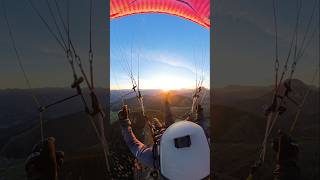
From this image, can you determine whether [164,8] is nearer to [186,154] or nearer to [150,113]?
[186,154]

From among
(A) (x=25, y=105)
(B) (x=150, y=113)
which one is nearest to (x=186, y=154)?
(A) (x=25, y=105)

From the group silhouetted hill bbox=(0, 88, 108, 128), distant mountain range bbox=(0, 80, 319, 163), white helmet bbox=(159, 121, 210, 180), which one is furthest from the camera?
distant mountain range bbox=(0, 80, 319, 163)

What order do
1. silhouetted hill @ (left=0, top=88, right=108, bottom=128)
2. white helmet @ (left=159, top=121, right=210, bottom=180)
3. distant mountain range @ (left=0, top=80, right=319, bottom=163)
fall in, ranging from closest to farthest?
1. white helmet @ (left=159, top=121, right=210, bottom=180)
2. silhouetted hill @ (left=0, top=88, right=108, bottom=128)
3. distant mountain range @ (left=0, top=80, right=319, bottom=163)

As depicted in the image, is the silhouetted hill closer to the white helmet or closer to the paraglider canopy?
the paraglider canopy

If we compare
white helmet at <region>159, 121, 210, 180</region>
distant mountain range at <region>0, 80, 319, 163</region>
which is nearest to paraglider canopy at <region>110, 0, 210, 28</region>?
distant mountain range at <region>0, 80, 319, 163</region>

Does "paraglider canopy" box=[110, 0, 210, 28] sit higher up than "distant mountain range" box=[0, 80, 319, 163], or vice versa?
"paraglider canopy" box=[110, 0, 210, 28]

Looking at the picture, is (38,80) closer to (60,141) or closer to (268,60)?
(60,141)
